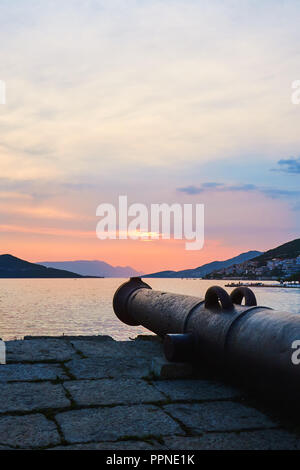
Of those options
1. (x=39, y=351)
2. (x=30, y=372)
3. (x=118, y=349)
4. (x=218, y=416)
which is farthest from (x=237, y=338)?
(x=39, y=351)

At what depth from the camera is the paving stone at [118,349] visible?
5.95 metres

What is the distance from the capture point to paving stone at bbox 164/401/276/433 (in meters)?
3.50

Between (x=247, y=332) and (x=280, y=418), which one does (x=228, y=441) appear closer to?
(x=280, y=418)

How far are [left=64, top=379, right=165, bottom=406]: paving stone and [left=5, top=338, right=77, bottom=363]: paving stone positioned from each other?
1122mm

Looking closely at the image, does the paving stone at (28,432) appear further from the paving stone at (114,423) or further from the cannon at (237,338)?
the cannon at (237,338)

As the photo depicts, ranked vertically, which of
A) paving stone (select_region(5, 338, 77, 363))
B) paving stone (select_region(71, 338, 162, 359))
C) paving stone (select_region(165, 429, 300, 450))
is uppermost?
paving stone (select_region(5, 338, 77, 363))

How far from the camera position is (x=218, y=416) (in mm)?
3725

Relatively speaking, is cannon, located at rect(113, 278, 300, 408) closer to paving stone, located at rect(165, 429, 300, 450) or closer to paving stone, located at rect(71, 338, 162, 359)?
paving stone, located at rect(165, 429, 300, 450)

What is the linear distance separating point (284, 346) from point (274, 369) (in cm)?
19

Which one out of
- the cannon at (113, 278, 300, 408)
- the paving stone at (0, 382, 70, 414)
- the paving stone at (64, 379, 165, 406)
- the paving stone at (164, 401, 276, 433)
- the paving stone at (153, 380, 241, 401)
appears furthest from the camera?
the paving stone at (153, 380, 241, 401)

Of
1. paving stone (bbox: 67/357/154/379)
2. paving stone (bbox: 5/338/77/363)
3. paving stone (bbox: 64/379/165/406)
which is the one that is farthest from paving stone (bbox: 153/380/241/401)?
paving stone (bbox: 5/338/77/363)

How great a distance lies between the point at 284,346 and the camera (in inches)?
132

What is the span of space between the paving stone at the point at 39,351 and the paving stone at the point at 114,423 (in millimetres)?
1938
